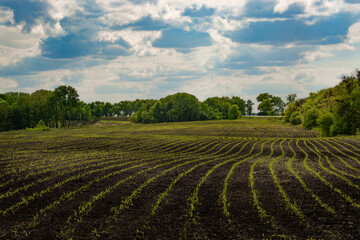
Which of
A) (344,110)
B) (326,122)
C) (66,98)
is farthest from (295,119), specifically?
(66,98)

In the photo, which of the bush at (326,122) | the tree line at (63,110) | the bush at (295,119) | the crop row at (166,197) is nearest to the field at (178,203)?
the crop row at (166,197)

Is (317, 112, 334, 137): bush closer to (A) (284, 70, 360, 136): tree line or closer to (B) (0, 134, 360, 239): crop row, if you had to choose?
(A) (284, 70, 360, 136): tree line

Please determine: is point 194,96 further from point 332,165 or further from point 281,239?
point 281,239

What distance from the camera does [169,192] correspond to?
16.6 meters

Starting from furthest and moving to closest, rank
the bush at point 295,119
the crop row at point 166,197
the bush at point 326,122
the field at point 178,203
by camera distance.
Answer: the bush at point 295,119
the bush at point 326,122
the crop row at point 166,197
the field at point 178,203

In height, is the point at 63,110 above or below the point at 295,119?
above

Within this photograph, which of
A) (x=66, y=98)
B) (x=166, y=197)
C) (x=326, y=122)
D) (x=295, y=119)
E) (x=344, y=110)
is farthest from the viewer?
(x=295, y=119)

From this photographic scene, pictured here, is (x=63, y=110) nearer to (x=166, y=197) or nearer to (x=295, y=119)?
(x=295, y=119)

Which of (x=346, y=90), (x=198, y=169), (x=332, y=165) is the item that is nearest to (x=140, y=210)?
(x=198, y=169)

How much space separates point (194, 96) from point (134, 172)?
131m

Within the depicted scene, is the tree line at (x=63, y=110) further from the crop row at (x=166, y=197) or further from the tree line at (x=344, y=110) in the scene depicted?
the crop row at (x=166, y=197)

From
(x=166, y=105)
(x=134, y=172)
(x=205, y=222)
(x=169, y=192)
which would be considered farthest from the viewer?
(x=166, y=105)

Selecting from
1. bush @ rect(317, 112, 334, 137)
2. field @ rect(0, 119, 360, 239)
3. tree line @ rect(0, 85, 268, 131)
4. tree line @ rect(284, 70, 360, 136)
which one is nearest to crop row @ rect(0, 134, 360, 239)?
field @ rect(0, 119, 360, 239)

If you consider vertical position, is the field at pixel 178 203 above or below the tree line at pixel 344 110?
below
